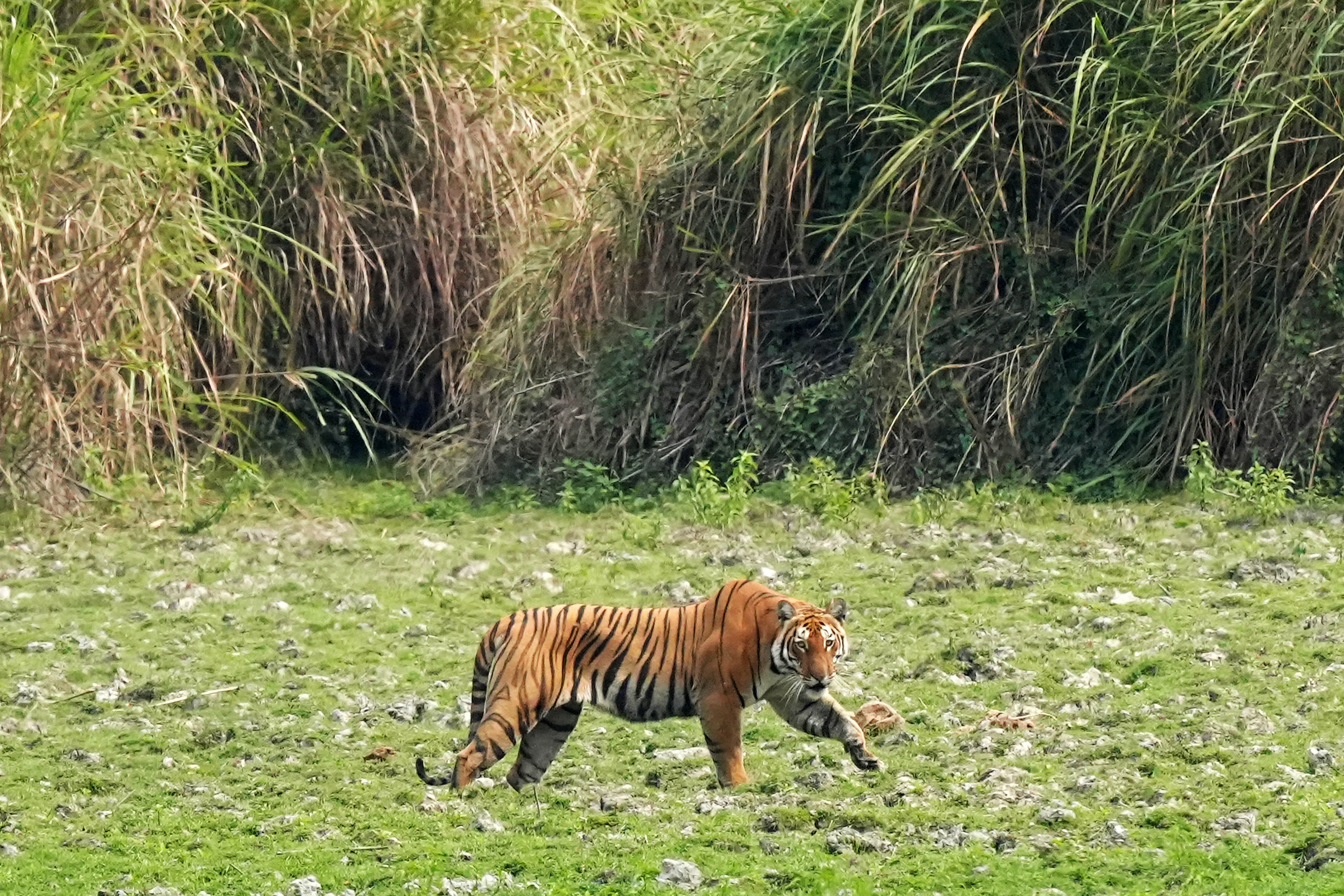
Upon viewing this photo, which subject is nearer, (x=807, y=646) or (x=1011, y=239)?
(x=807, y=646)

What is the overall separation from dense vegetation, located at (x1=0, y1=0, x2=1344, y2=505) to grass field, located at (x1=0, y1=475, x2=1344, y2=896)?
29.1 inches

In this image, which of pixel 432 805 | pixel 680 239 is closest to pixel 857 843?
pixel 432 805

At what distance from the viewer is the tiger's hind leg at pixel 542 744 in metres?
6.11

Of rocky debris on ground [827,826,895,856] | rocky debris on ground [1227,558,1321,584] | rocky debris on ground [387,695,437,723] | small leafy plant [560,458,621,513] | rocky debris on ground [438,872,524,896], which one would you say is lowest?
small leafy plant [560,458,621,513]

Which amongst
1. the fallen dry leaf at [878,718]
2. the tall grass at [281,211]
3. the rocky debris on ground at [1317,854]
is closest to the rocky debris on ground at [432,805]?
the fallen dry leaf at [878,718]

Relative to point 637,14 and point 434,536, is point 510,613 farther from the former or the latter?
point 637,14

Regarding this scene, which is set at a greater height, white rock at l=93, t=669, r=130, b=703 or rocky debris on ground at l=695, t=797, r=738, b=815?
rocky debris on ground at l=695, t=797, r=738, b=815

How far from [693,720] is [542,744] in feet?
3.76

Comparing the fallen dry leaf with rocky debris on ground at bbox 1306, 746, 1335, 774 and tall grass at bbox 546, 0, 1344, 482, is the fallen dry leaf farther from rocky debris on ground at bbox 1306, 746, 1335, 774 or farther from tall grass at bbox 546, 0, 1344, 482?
tall grass at bbox 546, 0, 1344, 482

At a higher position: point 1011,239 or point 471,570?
point 1011,239

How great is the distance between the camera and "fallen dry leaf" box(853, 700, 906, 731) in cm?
667

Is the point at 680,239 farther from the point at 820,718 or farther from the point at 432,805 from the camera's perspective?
the point at 432,805

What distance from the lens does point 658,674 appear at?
19.7 ft

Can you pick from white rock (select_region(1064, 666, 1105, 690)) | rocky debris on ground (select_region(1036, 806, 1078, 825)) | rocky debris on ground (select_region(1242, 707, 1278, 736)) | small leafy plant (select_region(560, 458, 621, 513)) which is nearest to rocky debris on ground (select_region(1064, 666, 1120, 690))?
white rock (select_region(1064, 666, 1105, 690))
